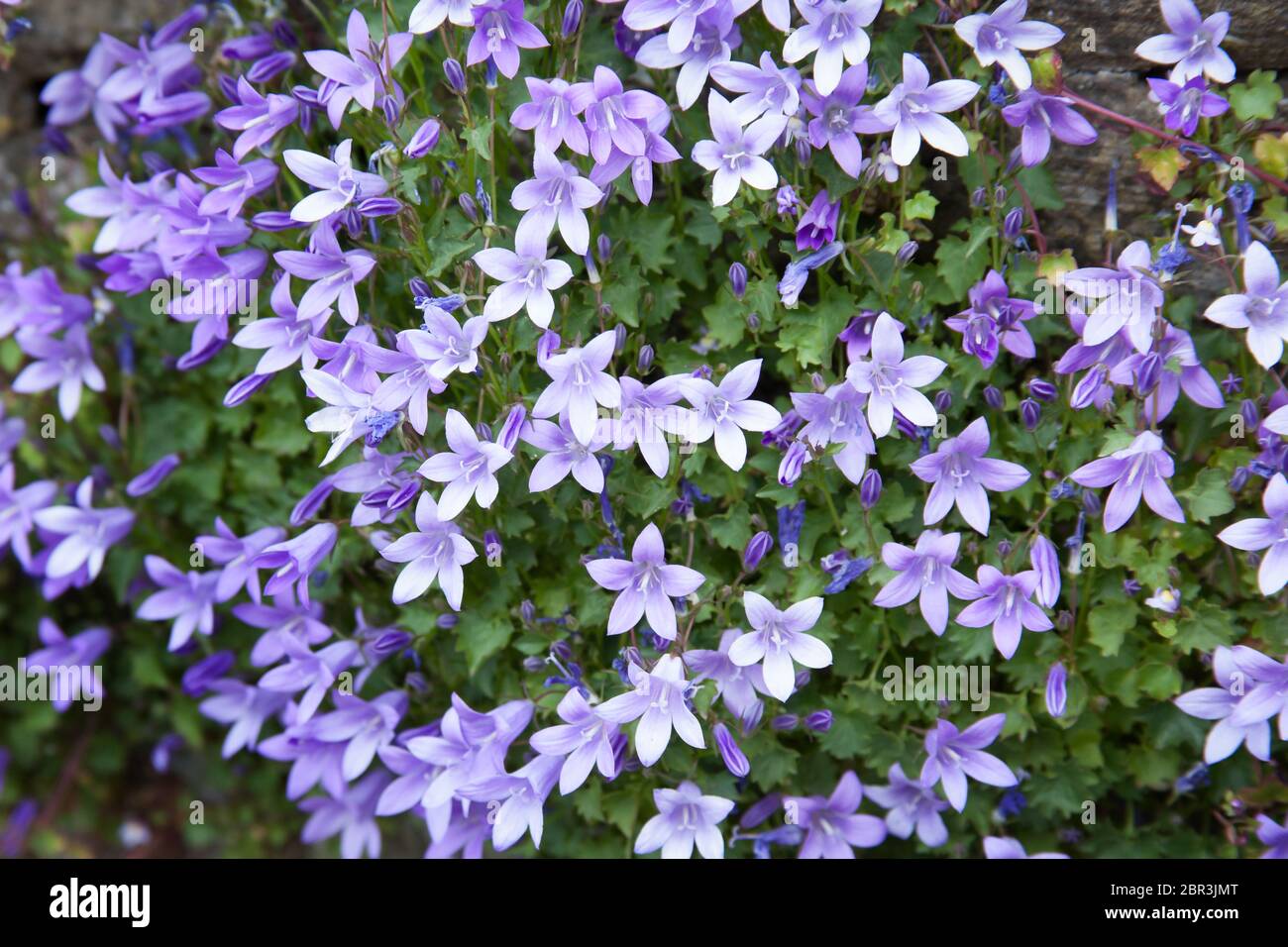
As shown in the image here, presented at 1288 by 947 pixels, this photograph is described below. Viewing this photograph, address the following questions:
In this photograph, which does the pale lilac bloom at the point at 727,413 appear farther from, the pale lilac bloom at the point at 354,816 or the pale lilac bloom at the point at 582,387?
the pale lilac bloom at the point at 354,816

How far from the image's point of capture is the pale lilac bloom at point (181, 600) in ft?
10.7

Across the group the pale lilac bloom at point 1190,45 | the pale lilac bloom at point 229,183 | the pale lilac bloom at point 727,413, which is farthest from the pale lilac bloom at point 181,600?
the pale lilac bloom at point 1190,45

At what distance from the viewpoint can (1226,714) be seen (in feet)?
8.91

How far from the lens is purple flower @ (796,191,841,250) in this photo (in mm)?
2676

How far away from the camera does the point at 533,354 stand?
9.49 ft

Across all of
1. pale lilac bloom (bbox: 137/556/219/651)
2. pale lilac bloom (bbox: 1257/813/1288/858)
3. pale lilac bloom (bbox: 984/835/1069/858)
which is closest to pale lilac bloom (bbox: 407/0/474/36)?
pale lilac bloom (bbox: 137/556/219/651)

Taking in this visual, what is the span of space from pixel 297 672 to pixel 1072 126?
99.1 inches

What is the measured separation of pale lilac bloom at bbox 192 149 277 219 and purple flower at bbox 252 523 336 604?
34.1 inches

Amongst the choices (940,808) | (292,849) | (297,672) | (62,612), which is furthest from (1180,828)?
(62,612)

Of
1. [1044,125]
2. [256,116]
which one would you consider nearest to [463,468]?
[256,116]

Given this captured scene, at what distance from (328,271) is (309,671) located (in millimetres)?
1119

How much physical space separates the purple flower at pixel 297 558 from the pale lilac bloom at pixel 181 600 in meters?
0.50

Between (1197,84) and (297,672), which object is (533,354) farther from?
(1197,84)

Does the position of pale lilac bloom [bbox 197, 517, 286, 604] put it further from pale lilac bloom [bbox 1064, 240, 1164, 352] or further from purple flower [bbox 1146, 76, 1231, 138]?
purple flower [bbox 1146, 76, 1231, 138]
